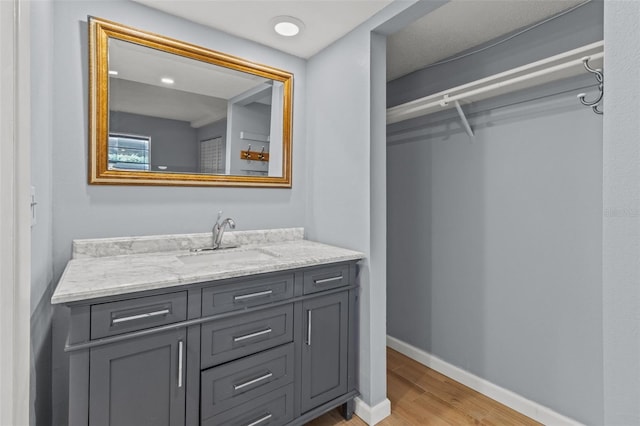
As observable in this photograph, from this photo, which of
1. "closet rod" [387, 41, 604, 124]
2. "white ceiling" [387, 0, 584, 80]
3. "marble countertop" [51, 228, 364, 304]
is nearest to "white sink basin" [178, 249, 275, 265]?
"marble countertop" [51, 228, 364, 304]

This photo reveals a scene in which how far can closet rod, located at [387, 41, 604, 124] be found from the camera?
155 centimetres

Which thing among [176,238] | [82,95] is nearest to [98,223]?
[176,238]

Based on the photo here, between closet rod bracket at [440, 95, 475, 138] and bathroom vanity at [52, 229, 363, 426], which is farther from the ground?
closet rod bracket at [440, 95, 475, 138]

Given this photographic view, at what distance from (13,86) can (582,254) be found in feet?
7.72

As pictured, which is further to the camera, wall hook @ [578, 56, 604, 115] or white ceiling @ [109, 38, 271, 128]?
white ceiling @ [109, 38, 271, 128]

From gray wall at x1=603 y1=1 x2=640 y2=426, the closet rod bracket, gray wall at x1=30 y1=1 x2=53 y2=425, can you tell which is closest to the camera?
gray wall at x1=603 y1=1 x2=640 y2=426

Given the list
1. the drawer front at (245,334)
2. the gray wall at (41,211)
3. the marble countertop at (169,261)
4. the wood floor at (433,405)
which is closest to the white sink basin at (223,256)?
the marble countertop at (169,261)

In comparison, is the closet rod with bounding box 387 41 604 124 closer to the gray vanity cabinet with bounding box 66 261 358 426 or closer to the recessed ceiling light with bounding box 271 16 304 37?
the recessed ceiling light with bounding box 271 16 304 37

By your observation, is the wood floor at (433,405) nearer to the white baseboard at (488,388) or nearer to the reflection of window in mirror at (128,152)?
the white baseboard at (488,388)

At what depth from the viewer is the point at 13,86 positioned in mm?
612

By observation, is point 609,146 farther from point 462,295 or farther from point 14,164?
point 462,295

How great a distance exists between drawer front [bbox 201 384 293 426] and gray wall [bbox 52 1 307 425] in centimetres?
76

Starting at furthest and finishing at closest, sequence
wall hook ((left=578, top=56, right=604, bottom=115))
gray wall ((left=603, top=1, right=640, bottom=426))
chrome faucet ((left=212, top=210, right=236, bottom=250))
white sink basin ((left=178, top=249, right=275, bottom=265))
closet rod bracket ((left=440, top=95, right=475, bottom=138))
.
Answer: closet rod bracket ((left=440, top=95, right=475, bottom=138)) < chrome faucet ((left=212, top=210, right=236, bottom=250)) < white sink basin ((left=178, top=249, right=275, bottom=265)) < wall hook ((left=578, top=56, right=604, bottom=115)) < gray wall ((left=603, top=1, right=640, bottom=426))

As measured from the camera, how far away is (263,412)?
1.56 metres
